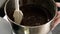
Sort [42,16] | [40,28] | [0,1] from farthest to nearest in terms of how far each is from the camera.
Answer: [0,1], [42,16], [40,28]

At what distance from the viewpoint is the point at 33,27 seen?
1.42 ft

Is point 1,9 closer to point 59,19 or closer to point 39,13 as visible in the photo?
point 39,13

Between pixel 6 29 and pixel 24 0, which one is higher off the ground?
pixel 24 0

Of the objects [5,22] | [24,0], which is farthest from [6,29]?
[24,0]

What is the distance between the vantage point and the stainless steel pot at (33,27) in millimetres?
447

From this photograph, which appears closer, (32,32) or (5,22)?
(32,32)

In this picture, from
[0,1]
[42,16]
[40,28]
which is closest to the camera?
[40,28]

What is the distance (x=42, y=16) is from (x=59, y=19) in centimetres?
9

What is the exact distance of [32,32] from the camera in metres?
0.47

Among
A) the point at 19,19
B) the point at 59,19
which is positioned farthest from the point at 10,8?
the point at 59,19

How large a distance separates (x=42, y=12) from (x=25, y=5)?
0.25ft

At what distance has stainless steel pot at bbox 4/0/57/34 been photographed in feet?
1.47

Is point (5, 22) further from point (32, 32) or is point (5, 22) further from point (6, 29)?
point (32, 32)

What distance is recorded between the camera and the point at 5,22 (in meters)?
0.59
